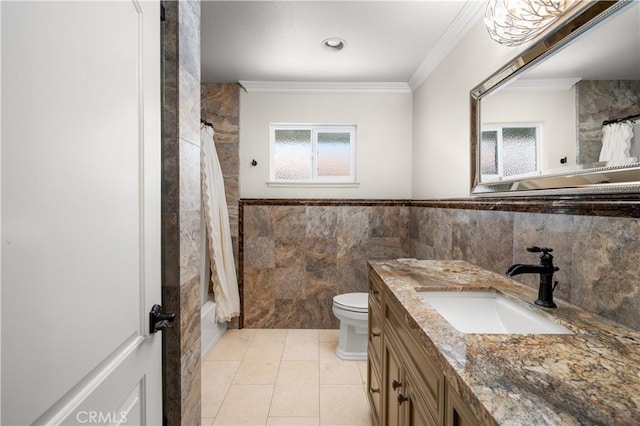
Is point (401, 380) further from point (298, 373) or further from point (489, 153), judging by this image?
point (298, 373)

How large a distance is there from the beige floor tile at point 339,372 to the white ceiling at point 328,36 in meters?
2.43

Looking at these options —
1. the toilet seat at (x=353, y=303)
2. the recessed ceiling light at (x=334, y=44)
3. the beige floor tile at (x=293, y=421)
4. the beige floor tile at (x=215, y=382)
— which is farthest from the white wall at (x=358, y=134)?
the beige floor tile at (x=293, y=421)

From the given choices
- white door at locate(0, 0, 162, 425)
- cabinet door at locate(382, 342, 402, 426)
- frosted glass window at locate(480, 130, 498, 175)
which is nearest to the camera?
white door at locate(0, 0, 162, 425)

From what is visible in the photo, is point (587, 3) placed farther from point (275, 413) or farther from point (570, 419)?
point (275, 413)

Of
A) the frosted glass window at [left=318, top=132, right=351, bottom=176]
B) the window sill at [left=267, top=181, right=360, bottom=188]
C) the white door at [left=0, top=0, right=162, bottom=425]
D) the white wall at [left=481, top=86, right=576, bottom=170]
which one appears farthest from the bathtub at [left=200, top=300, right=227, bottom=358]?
the white wall at [left=481, top=86, right=576, bottom=170]

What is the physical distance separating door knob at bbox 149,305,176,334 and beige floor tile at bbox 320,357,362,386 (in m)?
1.58

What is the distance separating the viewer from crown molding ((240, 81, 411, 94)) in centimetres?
308

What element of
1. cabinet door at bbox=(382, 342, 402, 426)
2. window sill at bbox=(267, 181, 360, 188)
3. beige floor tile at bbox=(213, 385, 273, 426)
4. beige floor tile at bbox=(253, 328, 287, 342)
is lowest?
beige floor tile at bbox=(213, 385, 273, 426)

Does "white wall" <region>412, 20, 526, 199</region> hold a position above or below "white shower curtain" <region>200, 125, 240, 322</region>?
above

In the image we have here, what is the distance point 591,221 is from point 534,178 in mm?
357

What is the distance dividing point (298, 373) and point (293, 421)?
19.8 inches

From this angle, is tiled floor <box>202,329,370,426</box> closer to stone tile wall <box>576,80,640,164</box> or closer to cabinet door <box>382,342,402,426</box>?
cabinet door <box>382,342,402,426</box>

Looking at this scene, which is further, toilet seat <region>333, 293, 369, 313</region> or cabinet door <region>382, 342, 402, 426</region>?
toilet seat <region>333, 293, 369, 313</region>

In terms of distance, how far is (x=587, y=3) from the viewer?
1.06m
